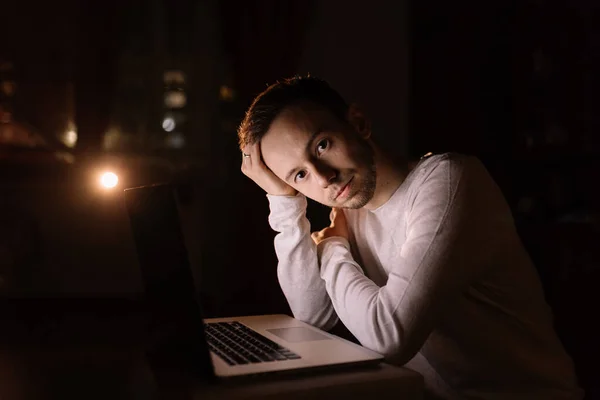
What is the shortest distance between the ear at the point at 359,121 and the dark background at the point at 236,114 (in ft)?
3.36

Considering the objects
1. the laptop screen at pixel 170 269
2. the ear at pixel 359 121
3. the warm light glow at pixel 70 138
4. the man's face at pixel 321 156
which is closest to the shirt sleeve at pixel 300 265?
the man's face at pixel 321 156

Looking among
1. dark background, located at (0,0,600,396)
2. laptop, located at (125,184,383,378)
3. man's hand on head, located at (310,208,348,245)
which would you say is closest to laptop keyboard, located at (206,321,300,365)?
laptop, located at (125,184,383,378)

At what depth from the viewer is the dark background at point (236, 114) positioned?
2188 mm

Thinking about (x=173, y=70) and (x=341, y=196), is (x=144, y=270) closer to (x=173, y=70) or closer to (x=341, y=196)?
(x=341, y=196)

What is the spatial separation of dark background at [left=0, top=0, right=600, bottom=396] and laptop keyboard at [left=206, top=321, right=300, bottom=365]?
1143 mm

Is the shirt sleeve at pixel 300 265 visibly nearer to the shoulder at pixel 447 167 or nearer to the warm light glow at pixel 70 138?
the shoulder at pixel 447 167

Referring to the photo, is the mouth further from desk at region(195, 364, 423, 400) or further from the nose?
desk at region(195, 364, 423, 400)

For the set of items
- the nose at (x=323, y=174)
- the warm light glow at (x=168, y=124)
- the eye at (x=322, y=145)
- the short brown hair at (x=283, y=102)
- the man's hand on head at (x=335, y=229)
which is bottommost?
the man's hand on head at (x=335, y=229)

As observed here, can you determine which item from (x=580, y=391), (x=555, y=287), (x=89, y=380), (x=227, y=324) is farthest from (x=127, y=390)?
(x=555, y=287)

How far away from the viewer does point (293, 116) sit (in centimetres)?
125

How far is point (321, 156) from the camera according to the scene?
4.05 feet

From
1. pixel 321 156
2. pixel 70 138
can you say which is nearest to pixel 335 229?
pixel 321 156

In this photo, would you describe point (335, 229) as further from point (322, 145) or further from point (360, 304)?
point (360, 304)

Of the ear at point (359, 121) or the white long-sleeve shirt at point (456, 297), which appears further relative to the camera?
the ear at point (359, 121)
